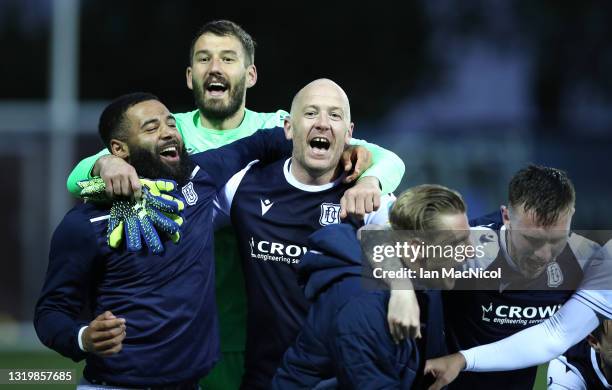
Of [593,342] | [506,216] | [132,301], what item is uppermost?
[506,216]

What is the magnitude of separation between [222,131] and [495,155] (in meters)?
10.1

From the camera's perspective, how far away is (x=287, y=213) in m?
5.58

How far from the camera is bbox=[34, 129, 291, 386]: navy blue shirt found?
5043mm

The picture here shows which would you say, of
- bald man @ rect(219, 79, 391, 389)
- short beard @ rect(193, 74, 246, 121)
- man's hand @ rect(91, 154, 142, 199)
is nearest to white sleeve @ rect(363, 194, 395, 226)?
bald man @ rect(219, 79, 391, 389)

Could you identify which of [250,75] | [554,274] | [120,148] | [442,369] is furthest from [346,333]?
[250,75]

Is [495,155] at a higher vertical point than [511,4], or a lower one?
lower

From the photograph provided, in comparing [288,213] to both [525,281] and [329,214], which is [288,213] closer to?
[329,214]

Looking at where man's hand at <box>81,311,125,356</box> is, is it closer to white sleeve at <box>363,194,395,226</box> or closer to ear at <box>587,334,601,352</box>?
white sleeve at <box>363,194,395,226</box>

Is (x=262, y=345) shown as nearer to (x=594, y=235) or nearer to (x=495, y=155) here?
(x=594, y=235)

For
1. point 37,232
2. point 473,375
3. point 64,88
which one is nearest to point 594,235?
point 473,375

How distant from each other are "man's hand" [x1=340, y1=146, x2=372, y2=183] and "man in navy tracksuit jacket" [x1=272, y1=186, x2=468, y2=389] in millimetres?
500

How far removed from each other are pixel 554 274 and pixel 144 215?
1.79 m

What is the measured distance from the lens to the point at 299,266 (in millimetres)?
5086

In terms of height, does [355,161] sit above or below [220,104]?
below
